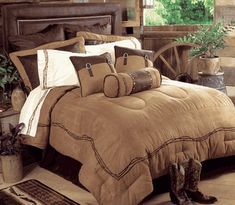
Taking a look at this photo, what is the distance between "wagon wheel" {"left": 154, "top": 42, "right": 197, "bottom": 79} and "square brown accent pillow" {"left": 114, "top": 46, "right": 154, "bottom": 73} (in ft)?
4.01

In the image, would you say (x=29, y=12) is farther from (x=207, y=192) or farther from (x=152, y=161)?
(x=207, y=192)

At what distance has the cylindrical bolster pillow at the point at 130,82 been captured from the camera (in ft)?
11.6

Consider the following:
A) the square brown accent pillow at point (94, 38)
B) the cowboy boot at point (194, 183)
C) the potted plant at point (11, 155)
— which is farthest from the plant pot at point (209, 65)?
the potted plant at point (11, 155)

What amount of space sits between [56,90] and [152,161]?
114cm

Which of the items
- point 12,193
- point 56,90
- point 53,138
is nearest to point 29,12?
point 56,90

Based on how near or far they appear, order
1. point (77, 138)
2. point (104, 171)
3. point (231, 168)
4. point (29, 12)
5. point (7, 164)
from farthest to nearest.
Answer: point (29, 12) < point (231, 168) < point (7, 164) < point (77, 138) < point (104, 171)

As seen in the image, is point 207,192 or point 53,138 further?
point 53,138

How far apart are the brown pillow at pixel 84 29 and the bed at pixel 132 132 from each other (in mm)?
614

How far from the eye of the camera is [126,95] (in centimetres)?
361

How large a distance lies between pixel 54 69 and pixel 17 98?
1.37 feet

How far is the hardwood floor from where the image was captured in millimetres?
3338

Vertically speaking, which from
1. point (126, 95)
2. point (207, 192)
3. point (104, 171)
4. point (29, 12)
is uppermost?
point (29, 12)

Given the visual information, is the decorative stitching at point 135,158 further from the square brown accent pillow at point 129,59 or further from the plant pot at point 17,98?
the square brown accent pillow at point 129,59

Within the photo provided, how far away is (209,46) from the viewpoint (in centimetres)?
488
